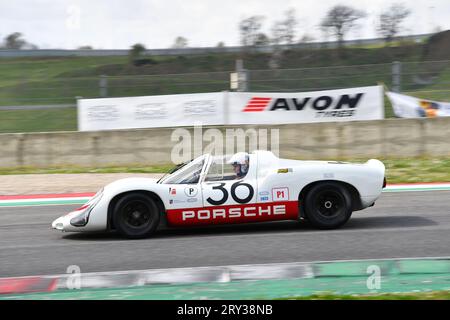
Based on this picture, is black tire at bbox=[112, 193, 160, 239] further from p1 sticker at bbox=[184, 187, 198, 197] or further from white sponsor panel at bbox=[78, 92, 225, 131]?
white sponsor panel at bbox=[78, 92, 225, 131]

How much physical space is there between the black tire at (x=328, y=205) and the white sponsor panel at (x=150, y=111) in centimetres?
802

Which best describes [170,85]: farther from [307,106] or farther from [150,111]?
[307,106]

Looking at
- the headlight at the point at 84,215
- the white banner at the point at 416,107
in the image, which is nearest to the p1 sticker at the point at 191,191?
the headlight at the point at 84,215

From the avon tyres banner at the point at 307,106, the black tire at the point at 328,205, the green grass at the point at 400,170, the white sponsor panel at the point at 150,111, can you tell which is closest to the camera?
the black tire at the point at 328,205

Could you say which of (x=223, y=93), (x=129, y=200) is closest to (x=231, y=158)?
(x=129, y=200)

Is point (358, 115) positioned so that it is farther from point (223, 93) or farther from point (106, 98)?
point (106, 98)

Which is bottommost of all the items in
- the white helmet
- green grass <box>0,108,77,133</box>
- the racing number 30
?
the racing number 30

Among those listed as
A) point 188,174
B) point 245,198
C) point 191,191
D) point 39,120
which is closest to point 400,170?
point 245,198

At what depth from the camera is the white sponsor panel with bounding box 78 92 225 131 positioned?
16.3 metres

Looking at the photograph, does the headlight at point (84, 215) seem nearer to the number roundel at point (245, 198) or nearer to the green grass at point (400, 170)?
the number roundel at point (245, 198)

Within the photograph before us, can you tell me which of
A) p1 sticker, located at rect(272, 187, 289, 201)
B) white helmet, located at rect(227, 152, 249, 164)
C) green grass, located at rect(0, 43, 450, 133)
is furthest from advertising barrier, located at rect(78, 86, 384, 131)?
p1 sticker, located at rect(272, 187, 289, 201)

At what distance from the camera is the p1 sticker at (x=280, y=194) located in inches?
333

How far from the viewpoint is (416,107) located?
1648 cm

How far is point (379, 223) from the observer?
9125 mm
